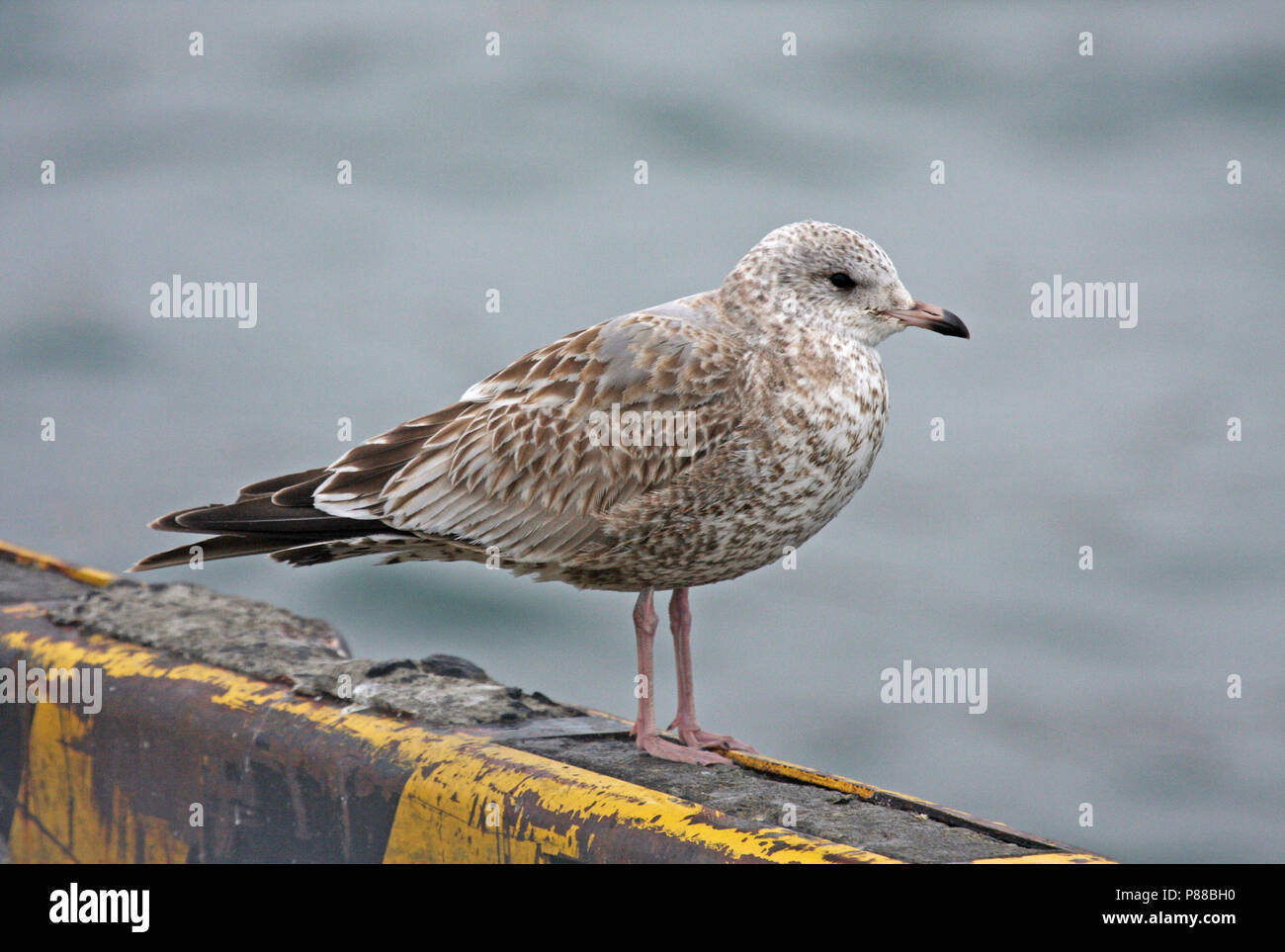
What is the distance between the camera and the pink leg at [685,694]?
482 cm

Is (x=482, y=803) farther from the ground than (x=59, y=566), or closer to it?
closer to it

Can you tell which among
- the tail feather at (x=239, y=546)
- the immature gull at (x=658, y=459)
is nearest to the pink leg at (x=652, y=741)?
the immature gull at (x=658, y=459)

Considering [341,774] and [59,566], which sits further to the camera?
[59,566]

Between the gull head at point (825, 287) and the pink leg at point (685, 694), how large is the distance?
104 cm

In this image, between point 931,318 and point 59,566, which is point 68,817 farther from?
point 931,318

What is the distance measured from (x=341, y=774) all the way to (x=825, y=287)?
2.01 m

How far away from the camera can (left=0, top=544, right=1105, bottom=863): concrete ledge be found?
3945mm

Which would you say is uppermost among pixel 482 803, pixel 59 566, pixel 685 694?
pixel 59 566

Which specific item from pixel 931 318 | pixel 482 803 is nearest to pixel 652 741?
pixel 482 803

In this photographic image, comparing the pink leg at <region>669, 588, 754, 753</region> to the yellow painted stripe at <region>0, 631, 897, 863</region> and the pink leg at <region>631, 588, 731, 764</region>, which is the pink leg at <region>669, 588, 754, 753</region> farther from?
the yellow painted stripe at <region>0, 631, 897, 863</region>

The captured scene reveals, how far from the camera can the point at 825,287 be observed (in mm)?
4773

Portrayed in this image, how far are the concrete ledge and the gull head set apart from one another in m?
1.35

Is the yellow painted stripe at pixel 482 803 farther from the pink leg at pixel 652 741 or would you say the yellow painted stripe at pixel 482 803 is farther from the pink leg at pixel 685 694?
the pink leg at pixel 685 694
